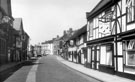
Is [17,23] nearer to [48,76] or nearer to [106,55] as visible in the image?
[106,55]

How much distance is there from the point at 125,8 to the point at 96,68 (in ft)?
31.7

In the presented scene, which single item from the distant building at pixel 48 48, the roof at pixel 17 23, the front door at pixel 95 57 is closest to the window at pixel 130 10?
the front door at pixel 95 57

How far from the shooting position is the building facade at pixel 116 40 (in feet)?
55.7

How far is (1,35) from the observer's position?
37.5 m

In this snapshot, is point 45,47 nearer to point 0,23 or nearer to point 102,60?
point 0,23

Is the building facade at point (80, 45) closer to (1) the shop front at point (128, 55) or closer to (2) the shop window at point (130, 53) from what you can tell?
(1) the shop front at point (128, 55)

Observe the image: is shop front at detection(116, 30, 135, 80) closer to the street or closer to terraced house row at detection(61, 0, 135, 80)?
terraced house row at detection(61, 0, 135, 80)

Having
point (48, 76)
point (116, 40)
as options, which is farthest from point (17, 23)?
point (116, 40)

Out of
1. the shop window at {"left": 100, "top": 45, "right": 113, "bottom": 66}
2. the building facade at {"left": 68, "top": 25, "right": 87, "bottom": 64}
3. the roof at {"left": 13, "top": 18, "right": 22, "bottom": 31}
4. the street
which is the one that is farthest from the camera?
the roof at {"left": 13, "top": 18, "right": 22, "bottom": 31}

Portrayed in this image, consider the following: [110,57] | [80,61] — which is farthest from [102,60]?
[80,61]

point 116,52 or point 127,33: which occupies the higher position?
point 127,33

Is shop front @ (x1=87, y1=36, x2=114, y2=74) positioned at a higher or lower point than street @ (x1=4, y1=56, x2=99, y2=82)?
higher

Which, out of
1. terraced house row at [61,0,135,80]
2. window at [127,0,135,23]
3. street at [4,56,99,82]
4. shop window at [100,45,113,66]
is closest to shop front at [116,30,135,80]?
terraced house row at [61,0,135,80]

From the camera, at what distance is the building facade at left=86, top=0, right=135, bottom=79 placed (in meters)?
17.0
